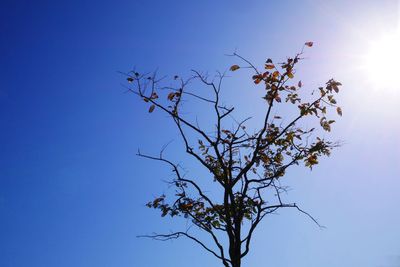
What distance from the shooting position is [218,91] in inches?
428

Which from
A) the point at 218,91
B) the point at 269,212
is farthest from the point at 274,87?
the point at 269,212

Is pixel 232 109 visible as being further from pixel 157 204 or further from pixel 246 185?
pixel 157 204

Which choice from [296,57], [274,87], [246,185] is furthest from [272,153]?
[296,57]

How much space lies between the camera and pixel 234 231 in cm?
976

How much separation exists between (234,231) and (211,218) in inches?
71.5

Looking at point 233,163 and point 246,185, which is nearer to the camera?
point 246,185

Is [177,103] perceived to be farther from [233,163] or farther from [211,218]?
[211,218]

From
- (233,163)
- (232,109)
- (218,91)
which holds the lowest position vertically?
(233,163)

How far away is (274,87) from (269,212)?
150 inches

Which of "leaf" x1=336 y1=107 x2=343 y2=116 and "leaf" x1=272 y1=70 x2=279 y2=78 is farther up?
"leaf" x1=272 y1=70 x2=279 y2=78

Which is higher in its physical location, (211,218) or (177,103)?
(177,103)

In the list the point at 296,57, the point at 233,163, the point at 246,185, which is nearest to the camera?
the point at 296,57

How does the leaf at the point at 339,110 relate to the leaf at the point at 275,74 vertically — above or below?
below

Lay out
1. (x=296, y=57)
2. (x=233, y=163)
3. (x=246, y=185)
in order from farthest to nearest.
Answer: (x=233, y=163) → (x=246, y=185) → (x=296, y=57)
